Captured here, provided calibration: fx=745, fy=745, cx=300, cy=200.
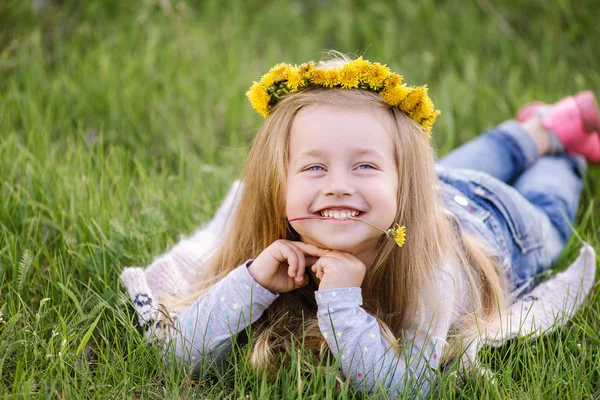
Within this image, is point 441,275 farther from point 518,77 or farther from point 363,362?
point 518,77

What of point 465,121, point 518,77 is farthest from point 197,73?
point 518,77

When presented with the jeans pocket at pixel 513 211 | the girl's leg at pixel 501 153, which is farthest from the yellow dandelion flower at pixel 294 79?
the girl's leg at pixel 501 153

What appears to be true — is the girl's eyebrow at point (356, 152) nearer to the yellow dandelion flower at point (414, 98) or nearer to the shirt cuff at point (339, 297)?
the yellow dandelion flower at point (414, 98)

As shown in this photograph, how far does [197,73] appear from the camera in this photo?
394cm

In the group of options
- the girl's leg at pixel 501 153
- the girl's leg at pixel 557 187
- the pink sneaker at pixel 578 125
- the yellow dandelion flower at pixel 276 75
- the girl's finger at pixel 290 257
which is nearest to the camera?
the girl's finger at pixel 290 257

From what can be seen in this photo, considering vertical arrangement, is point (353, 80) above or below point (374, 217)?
above

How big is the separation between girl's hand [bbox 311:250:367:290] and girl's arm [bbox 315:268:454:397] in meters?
0.02

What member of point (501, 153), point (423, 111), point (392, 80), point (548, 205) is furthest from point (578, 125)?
point (392, 80)

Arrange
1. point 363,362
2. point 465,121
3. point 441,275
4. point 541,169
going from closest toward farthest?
point 363,362 → point 441,275 → point 541,169 → point 465,121

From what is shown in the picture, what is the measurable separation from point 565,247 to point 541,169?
1.54ft

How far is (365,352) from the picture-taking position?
6.59 ft

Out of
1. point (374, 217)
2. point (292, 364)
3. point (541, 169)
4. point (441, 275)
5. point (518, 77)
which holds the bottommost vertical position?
point (292, 364)

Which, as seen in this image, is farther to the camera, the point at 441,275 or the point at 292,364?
the point at 441,275

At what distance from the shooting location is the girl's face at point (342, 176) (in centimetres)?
202
